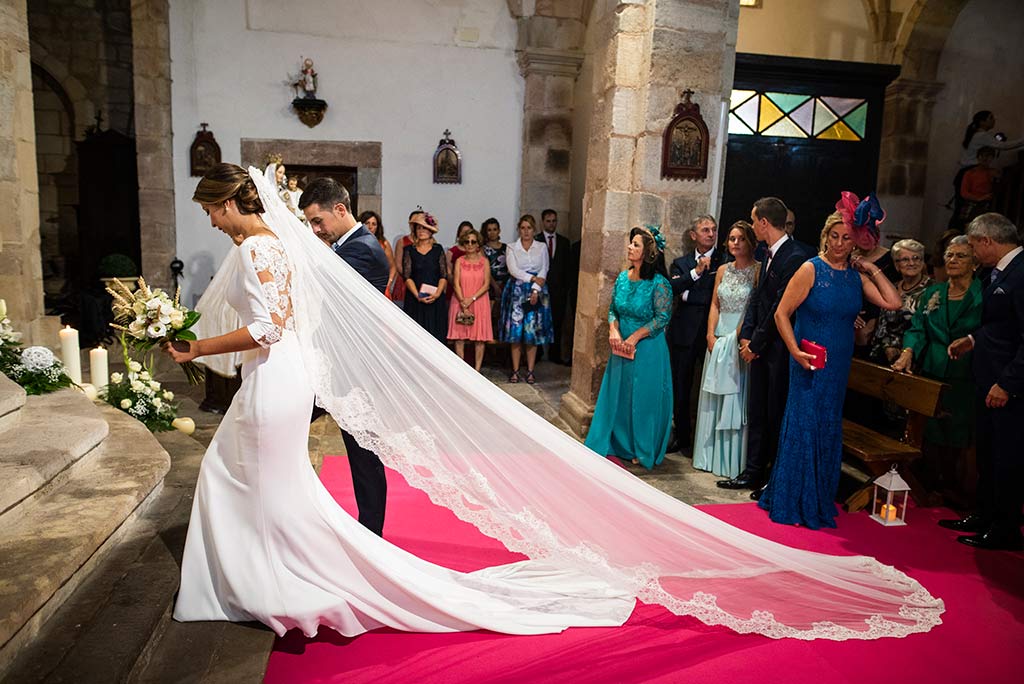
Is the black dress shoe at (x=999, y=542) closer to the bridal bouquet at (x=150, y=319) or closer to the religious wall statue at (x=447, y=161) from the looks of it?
the bridal bouquet at (x=150, y=319)

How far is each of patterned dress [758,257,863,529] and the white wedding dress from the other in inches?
84.4

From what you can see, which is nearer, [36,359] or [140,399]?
[36,359]

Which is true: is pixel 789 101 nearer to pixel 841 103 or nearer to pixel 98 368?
pixel 841 103

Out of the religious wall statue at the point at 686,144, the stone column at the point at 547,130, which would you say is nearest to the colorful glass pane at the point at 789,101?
the stone column at the point at 547,130

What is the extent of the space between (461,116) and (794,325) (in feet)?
19.4

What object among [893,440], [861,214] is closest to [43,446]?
[861,214]

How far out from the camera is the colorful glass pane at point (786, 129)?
7.93m

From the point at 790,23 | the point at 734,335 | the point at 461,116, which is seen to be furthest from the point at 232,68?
the point at 790,23

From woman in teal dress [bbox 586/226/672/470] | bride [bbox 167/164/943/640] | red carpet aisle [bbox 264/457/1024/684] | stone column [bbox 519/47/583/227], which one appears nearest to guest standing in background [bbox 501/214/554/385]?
stone column [bbox 519/47/583/227]

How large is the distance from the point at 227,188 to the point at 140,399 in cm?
230

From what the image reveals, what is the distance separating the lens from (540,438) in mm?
2781

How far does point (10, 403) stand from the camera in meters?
3.34

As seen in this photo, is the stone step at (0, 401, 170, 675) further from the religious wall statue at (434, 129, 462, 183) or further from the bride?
the religious wall statue at (434, 129, 462, 183)

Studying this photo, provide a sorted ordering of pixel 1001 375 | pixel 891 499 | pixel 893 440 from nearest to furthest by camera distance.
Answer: pixel 1001 375 < pixel 891 499 < pixel 893 440
